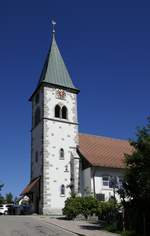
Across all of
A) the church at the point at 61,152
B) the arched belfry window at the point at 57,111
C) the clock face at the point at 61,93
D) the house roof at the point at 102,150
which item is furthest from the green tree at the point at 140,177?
the clock face at the point at 61,93

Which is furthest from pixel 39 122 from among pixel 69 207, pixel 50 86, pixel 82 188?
pixel 69 207

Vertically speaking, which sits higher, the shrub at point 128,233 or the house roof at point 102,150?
the house roof at point 102,150

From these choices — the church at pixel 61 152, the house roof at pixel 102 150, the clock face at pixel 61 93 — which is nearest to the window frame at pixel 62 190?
the church at pixel 61 152

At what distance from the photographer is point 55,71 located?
4791 cm

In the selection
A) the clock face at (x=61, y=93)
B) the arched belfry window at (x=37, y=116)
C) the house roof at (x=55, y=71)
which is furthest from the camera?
the house roof at (x=55, y=71)

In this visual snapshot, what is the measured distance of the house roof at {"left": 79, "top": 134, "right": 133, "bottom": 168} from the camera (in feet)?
136

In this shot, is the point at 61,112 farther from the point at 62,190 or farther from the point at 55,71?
the point at 62,190

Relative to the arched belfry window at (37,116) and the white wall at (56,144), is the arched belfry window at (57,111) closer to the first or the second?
the white wall at (56,144)

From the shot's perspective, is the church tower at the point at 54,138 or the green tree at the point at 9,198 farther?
the green tree at the point at 9,198

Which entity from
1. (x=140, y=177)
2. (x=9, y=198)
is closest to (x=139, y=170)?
(x=140, y=177)

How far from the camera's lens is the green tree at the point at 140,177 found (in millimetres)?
20703

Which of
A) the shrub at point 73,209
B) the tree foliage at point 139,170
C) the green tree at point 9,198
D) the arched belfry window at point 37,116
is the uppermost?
the arched belfry window at point 37,116

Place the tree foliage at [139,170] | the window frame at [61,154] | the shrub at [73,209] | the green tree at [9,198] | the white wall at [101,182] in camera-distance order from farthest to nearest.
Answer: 1. the green tree at [9,198]
2. the window frame at [61,154]
3. the white wall at [101,182]
4. the shrub at [73,209]
5. the tree foliage at [139,170]

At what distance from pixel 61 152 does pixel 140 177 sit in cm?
2245
